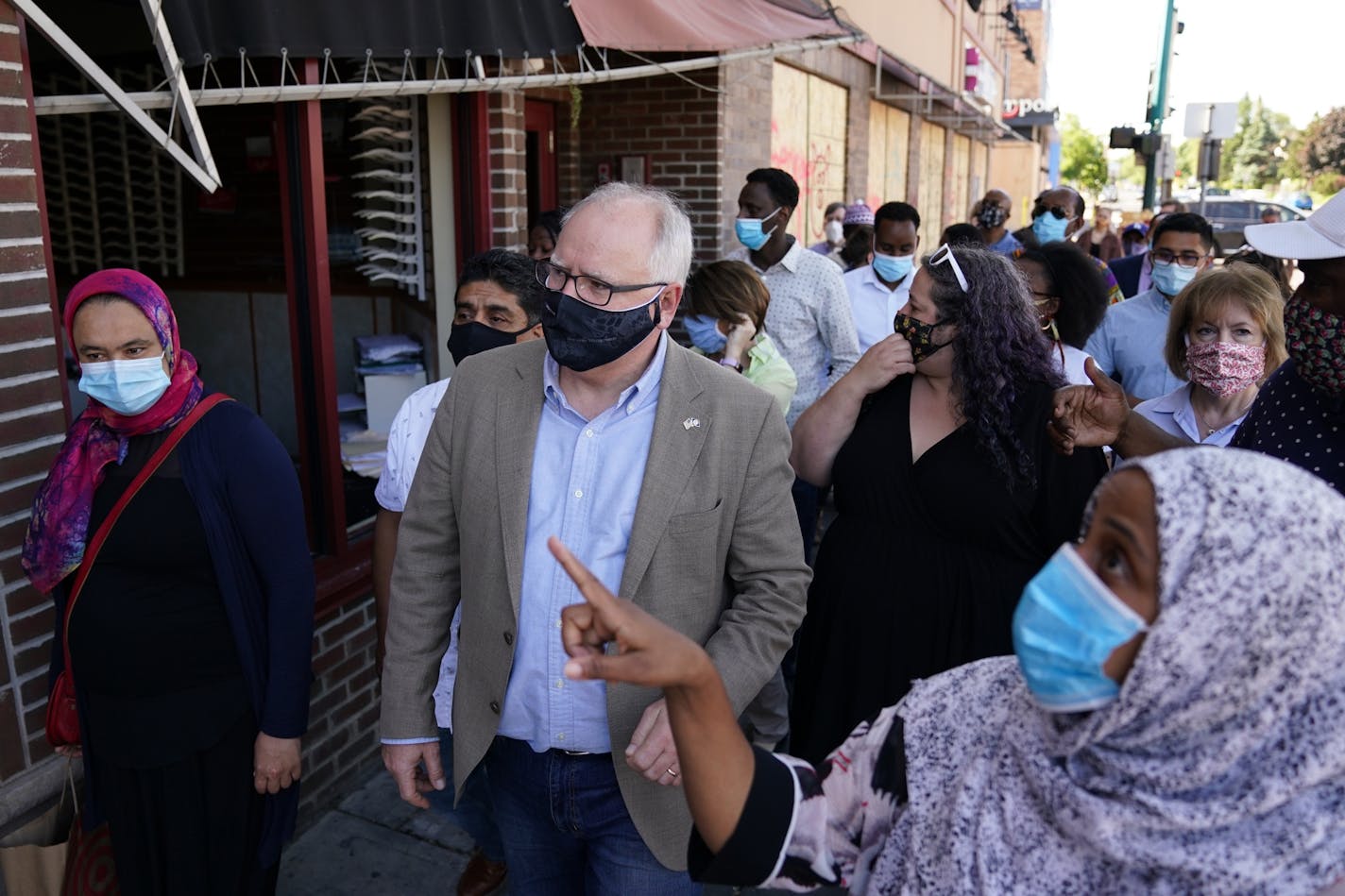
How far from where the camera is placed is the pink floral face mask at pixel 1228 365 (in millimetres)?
3316

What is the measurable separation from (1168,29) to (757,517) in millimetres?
19563

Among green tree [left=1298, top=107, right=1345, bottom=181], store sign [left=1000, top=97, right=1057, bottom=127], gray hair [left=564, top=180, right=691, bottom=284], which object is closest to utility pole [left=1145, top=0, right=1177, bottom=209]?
A: store sign [left=1000, top=97, right=1057, bottom=127]

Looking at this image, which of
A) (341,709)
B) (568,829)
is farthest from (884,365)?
(341,709)

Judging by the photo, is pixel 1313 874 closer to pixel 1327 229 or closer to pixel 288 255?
pixel 1327 229

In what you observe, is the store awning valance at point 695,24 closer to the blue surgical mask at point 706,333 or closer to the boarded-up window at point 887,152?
the blue surgical mask at point 706,333

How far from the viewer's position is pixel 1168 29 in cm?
1827

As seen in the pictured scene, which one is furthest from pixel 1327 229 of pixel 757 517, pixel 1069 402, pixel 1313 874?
pixel 1313 874

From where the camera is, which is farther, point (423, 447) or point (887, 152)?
point (887, 152)

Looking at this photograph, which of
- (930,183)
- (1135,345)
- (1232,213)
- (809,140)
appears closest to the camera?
(1135,345)

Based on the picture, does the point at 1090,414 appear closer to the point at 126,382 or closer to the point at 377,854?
the point at 126,382

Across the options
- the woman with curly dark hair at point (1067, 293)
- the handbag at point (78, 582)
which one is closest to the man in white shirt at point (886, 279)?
the woman with curly dark hair at point (1067, 293)

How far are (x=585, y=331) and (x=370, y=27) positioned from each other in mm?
1825

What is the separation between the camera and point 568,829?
7.25 ft

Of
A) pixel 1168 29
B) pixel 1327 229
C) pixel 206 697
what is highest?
pixel 1168 29
